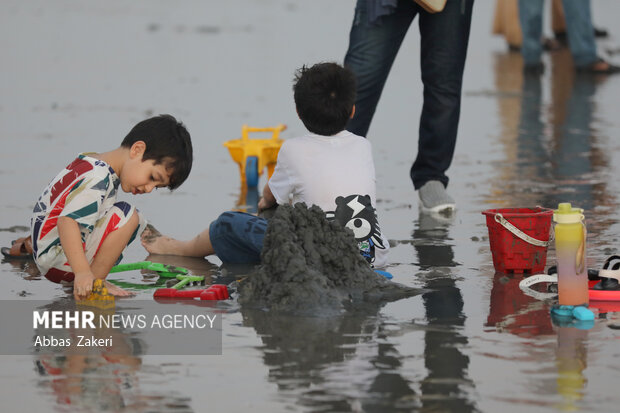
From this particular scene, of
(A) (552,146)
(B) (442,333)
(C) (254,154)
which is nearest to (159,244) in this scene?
(C) (254,154)

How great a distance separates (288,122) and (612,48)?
25.3ft

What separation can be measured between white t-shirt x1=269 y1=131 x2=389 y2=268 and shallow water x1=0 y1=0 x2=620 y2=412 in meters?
0.30

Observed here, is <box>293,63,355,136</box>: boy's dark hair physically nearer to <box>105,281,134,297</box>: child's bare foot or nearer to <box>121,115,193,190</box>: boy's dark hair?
<box>121,115,193,190</box>: boy's dark hair

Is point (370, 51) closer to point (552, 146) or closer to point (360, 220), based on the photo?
point (360, 220)

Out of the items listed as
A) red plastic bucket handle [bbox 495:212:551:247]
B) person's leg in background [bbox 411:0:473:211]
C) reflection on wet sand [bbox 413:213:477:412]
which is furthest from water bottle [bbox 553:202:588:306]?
person's leg in background [bbox 411:0:473:211]

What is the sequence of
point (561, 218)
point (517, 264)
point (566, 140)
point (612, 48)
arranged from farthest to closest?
point (612, 48) → point (566, 140) → point (517, 264) → point (561, 218)

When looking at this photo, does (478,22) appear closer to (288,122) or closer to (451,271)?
(288,122)

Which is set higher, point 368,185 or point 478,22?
point 478,22

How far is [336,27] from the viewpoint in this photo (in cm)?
1942

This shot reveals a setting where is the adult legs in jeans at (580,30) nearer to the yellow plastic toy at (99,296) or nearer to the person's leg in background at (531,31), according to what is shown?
the person's leg in background at (531,31)

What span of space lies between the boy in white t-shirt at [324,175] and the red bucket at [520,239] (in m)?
0.56

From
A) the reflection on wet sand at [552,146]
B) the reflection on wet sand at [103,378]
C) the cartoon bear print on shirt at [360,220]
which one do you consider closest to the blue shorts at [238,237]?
the cartoon bear print on shirt at [360,220]

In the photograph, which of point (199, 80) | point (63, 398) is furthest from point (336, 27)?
point (63, 398)

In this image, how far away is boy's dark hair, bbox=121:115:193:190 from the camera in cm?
548
